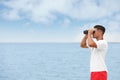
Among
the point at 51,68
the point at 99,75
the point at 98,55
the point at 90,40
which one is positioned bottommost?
the point at 51,68

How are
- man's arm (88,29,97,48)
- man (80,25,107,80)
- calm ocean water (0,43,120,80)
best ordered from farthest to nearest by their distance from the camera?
calm ocean water (0,43,120,80)
man (80,25,107,80)
man's arm (88,29,97,48)

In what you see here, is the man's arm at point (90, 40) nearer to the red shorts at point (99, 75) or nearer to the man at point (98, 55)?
the man at point (98, 55)

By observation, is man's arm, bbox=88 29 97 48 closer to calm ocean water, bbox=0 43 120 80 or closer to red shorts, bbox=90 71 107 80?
red shorts, bbox=90 71 107 80

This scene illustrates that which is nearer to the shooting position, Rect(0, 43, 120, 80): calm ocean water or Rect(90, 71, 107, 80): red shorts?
Rect(90, 71, 107, 80): red shorts

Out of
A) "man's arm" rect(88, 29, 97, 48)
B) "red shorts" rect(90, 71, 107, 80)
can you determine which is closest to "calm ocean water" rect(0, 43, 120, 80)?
"red shorts" rect(90, 71, 107, 80)

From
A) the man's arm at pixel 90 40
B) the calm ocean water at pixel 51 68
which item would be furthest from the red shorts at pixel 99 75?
the calm ocean water at pixel 51 68

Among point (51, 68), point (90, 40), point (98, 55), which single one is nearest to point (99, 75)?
point (98, 55)

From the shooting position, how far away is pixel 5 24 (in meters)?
59.1

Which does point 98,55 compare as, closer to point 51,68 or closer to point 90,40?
point 90,40

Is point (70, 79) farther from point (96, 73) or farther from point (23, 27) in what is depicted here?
point (23, 27)

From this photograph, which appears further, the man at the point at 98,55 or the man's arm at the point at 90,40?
the man at the point at 98,55

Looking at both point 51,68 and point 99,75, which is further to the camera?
point 51,68

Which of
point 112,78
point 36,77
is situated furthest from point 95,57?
point 36,77

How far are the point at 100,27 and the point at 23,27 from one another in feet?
168
